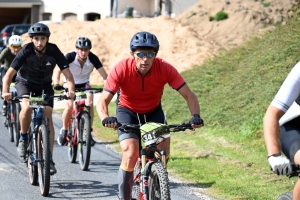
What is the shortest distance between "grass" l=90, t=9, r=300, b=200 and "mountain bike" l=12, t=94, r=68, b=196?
1.96m

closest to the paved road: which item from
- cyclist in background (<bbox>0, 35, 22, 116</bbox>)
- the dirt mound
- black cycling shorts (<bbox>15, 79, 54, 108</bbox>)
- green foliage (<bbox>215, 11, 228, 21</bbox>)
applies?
black cycling shorts (<bbox>15, 79, 54, 108</bbox>)

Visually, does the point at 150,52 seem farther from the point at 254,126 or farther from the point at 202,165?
the point at 254,126

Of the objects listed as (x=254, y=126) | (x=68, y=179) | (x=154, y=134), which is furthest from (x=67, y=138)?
(x=154, y=134)

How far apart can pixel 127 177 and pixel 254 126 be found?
6668 millimetres

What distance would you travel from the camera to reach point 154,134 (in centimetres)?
689

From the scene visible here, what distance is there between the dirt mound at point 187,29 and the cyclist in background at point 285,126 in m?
25.3

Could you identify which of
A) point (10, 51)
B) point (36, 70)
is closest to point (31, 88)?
point (36, 70)

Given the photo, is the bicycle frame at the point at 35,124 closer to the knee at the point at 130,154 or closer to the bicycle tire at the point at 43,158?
the bicycle tire at the point at 43,158

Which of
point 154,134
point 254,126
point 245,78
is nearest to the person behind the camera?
point 154,134

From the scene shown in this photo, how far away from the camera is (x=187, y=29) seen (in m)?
33.6

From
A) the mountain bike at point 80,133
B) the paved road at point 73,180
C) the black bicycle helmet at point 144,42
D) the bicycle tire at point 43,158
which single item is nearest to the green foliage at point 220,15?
the paved road at point 73,180

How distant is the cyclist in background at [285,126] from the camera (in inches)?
185

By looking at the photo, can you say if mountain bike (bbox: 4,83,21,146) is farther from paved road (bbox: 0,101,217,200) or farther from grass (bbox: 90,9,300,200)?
grass (bbox: 90,9,300,200)

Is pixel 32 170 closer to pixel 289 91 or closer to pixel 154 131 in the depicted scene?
pixel 154 131
